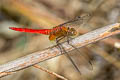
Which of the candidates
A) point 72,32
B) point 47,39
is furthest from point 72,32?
point 47,39

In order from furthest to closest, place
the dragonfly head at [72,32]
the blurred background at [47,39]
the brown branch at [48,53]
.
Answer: the blurred background at [47,39] < the dragonfly head at [72,32] < the brown branch at [48,53]

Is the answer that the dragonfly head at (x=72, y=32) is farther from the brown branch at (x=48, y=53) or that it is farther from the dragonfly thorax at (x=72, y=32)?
the brown branch at (x=48, y=53)

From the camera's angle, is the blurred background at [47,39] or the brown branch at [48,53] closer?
the brown branch at [48,53]

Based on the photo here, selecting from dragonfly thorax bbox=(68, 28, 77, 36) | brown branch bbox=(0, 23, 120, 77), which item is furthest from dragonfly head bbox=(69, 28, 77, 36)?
brown branch bbox=(0, 23, 120, 77)

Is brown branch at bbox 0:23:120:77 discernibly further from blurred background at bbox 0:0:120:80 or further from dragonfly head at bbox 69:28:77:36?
blurred background at bbox 0:0:120:80

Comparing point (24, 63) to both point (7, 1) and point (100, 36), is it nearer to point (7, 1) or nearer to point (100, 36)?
point (100, 36)

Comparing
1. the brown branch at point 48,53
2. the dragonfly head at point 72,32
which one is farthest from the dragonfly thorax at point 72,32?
the brown branch at point 48,53
